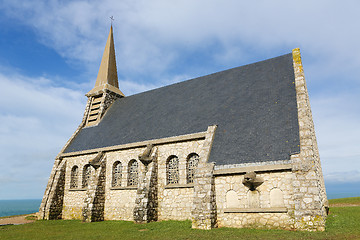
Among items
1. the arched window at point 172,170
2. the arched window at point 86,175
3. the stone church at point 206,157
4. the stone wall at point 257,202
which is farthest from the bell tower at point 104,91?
the stone wall at point 257,202

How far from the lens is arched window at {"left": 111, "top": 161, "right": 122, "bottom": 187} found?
19.2 meters

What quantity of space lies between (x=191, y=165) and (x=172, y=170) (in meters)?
1.43

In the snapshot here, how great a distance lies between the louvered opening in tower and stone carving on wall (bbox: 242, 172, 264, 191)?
1708cm

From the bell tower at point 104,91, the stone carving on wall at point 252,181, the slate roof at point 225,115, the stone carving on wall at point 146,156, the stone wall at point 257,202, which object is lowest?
the stone wall at point 257,202

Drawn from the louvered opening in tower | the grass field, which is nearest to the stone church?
the louvered opening in tower

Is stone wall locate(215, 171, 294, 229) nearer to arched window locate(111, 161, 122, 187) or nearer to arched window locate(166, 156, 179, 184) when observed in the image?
arched window locate(166, 156, 179, 184)

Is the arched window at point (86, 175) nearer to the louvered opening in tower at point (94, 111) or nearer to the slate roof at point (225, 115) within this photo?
the slate roof at point (225, 115)

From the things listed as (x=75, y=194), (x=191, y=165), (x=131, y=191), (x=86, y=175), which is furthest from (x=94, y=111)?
(x=191, y=165)

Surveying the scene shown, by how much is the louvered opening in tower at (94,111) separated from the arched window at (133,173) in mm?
8395

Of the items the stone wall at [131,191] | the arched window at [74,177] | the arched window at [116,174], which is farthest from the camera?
the arched window at [74,177]

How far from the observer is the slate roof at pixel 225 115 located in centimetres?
1361

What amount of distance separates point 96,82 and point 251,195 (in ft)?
70.3

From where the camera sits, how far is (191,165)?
16.2m

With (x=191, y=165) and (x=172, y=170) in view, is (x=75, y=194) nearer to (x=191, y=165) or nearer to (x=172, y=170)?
(x=172, y=170)
